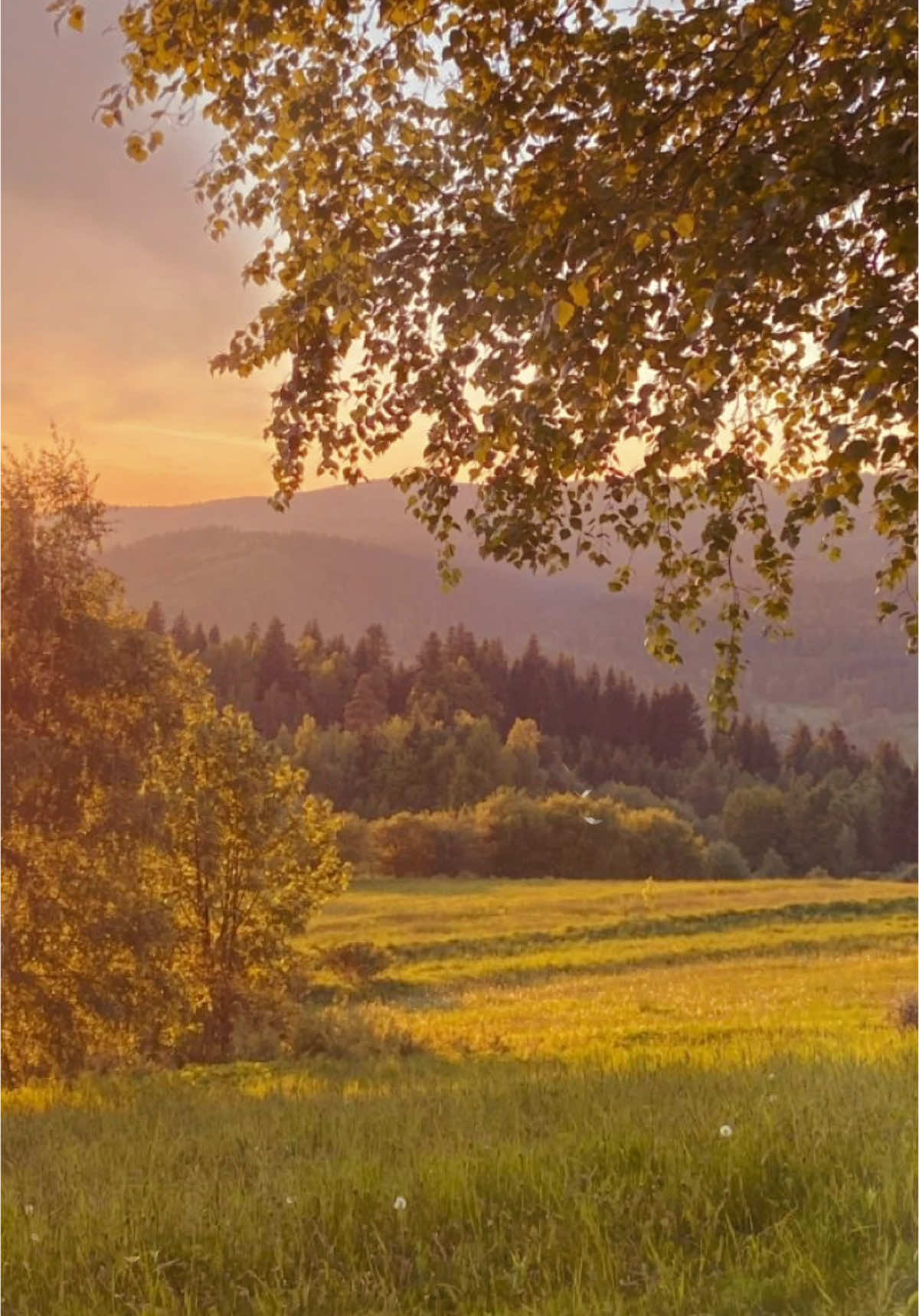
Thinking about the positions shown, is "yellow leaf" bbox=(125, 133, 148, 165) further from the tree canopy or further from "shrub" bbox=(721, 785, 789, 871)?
"shrub" bbox=(721, 785, 789, 871)

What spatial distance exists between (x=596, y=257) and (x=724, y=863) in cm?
7042

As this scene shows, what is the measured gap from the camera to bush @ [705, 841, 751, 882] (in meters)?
70.5

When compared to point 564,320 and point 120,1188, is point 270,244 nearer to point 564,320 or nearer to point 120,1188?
point 564,320

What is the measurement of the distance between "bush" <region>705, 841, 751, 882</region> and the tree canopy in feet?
215

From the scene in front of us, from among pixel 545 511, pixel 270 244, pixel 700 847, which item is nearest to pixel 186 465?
pixel 270 244

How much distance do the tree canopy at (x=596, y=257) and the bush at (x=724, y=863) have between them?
6552cm

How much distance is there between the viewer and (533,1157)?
5859 mm

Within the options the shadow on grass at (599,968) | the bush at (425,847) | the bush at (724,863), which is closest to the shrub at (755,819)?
the bush at (724,863)

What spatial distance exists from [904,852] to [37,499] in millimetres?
81643

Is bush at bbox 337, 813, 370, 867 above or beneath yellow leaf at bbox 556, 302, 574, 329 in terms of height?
beneath

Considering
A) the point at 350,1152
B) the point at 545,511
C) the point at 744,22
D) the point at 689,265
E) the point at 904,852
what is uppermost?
the point at 744,22

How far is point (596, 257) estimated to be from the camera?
495 centimetres

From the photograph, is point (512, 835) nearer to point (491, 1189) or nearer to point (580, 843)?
point (580, 843)

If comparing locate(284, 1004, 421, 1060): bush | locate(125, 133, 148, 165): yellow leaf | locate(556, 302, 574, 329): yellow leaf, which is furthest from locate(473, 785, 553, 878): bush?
locate(556, 302, 574, 329): yellow leaf
